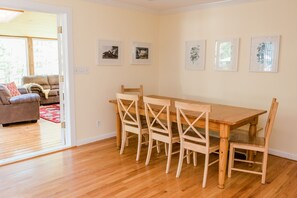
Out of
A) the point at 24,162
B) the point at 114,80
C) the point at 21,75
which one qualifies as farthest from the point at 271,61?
the point at 21,75

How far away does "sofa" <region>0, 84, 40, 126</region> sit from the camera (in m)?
5.02

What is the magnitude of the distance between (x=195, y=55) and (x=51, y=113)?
4.08m

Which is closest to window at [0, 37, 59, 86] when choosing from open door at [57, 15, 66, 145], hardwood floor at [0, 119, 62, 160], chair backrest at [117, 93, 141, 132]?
hardwood floor at [0, 119, 62, 160]

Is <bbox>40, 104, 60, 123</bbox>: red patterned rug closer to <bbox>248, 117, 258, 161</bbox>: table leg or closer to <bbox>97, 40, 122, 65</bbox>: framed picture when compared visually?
<bbox>97, 40, 122, 65</bbox>: framed picture

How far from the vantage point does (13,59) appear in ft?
26.5

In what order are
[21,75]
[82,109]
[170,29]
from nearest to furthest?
[82,109]
[170,29]
[21,75]

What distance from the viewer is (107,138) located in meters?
4.45

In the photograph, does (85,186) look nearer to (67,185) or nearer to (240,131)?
(67,185)

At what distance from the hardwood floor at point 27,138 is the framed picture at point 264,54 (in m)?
3.39

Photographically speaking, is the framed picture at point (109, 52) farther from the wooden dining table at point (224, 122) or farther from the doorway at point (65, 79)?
the wooden dining table at point (224, 122)

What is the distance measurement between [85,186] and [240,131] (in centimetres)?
216

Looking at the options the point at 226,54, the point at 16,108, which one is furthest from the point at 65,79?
the point at 226,54

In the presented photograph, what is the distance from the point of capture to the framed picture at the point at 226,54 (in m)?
3.99

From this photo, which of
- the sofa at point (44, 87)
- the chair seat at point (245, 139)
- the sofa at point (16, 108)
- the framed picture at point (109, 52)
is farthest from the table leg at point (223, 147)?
the sofa at point (44, 87)
